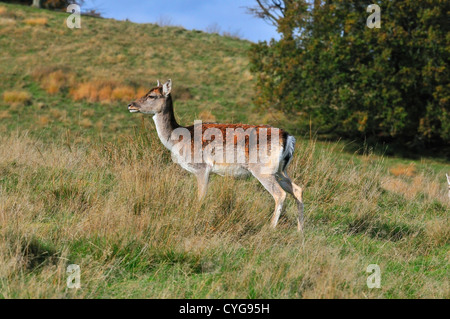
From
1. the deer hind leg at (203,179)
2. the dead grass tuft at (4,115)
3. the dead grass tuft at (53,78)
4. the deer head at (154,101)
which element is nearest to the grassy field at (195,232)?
the deer hind leg at (203,179)

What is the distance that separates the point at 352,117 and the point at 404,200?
10926 mm

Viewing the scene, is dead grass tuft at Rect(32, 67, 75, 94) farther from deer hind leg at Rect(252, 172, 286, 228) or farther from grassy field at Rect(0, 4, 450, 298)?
deer hind leg at Rect(252, 172, 286, 228)

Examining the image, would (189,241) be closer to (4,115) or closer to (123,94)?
(4,115)

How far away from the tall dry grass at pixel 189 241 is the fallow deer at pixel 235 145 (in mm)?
250

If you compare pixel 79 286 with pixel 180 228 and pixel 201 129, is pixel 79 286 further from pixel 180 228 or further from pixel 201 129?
pixel 201 129

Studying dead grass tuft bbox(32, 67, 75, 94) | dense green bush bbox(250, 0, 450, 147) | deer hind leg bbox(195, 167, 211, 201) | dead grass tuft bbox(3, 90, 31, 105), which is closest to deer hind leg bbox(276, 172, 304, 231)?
deer hind leg bbox(195, 167, 211, 201)

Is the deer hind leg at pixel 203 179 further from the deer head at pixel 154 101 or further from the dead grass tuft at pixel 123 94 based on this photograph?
the dead grass tuft at pixel 123 94

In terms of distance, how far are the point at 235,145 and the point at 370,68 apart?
14461 mm

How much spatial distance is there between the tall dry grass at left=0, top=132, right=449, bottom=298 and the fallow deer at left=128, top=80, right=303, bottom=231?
0.25 m

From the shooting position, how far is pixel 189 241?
556 centimetres

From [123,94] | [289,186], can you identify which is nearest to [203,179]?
[289,186]

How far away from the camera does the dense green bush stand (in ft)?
Result: 63.8
